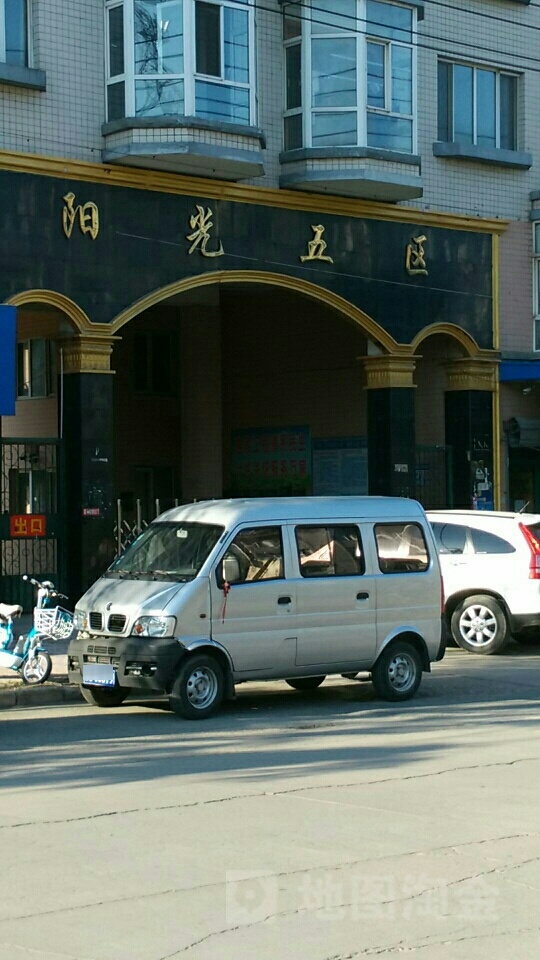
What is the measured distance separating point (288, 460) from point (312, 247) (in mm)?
6041

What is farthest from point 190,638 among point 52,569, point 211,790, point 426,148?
point 426,148

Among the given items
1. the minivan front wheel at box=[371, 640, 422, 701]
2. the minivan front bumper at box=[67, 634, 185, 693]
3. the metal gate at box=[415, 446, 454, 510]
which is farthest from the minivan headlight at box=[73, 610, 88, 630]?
the metal gate at box=[415, 446, 454, 510]

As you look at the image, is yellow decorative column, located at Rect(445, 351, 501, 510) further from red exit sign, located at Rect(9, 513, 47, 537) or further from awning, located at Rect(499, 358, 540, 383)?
red exit sign, located at Rect(9, 513, 47, 537)

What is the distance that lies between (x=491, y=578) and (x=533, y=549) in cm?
62

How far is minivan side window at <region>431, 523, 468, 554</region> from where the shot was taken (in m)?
17.6

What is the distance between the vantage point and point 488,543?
17.5m

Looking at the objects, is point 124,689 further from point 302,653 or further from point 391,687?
point 391,687

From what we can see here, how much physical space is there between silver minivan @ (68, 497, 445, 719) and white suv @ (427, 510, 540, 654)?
3.43m

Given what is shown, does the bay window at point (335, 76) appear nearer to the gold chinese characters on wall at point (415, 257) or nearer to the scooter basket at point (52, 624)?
the gold chinese characters on wall at point (415, 257)

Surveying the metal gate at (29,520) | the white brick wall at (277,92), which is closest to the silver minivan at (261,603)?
the metal gate at (29,520)

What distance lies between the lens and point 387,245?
23328 mm

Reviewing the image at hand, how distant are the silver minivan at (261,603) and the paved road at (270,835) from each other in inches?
18.0

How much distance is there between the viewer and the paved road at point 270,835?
6.03m

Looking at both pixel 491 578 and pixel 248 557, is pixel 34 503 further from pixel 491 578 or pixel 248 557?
pixel 248 557
